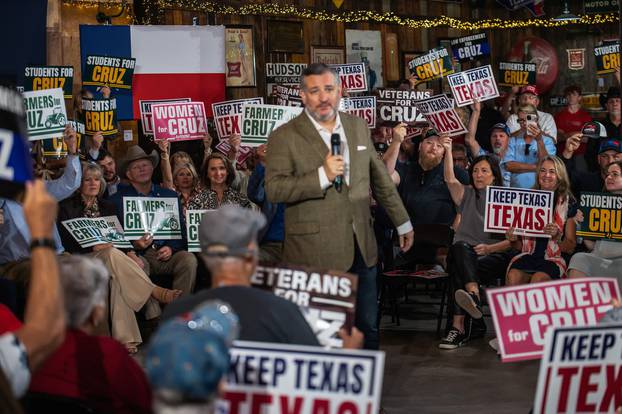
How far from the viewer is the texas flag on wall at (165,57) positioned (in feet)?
38.6

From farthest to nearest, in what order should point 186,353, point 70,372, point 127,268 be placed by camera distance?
point 127,268, point 70,372, point 186,353

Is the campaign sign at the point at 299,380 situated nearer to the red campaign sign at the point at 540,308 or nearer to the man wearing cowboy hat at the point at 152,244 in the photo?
the red campaign sign at the point at 540,308

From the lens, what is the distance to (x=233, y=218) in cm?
327

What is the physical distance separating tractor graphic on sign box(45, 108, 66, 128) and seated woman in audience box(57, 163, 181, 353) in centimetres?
38

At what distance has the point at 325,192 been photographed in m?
5.19

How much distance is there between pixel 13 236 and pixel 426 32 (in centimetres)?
928

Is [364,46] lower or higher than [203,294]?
higher

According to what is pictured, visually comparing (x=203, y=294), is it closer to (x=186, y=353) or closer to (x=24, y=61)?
(x=186, y=353)

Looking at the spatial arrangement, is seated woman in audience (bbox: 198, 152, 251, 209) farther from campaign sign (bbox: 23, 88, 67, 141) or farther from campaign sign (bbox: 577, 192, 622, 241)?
campaign sign (bbox: 577, 192, 622, 241)

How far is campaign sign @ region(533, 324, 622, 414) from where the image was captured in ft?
12.2

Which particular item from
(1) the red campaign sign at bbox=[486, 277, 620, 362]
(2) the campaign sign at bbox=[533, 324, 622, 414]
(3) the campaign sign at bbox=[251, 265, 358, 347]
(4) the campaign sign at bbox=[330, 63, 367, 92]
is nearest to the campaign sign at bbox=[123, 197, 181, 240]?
(4) the campaign sign at bbox=[330, 63, 367, 92]

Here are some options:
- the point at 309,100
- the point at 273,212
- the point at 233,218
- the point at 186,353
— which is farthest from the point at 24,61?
the point at 186,353

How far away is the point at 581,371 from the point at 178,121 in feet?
21.7

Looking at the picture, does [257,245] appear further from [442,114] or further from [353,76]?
[353,76]
